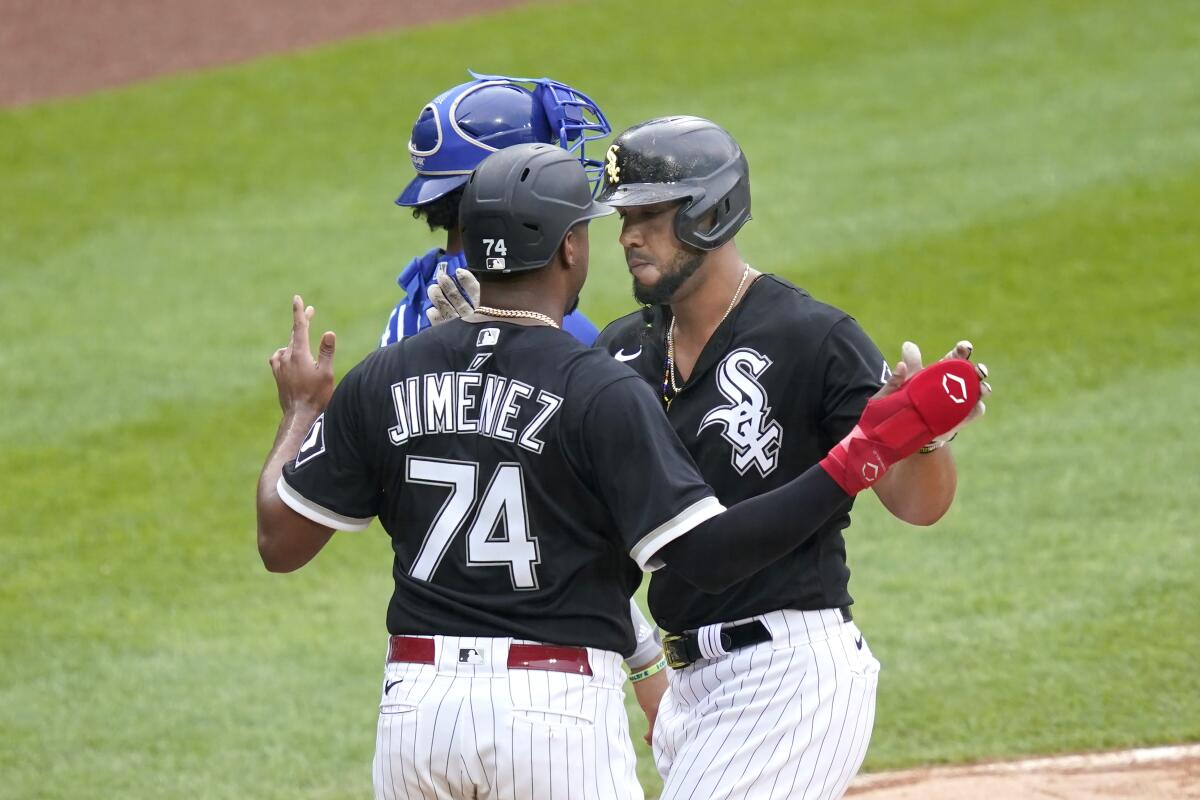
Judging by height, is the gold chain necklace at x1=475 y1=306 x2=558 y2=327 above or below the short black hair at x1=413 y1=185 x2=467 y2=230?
below

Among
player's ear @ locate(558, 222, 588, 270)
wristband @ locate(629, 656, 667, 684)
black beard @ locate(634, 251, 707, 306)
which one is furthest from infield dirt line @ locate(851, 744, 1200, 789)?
player's ear @ locate(558, 222, 588, 270)

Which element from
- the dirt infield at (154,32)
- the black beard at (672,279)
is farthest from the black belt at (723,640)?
the dirt infield at (154,32)

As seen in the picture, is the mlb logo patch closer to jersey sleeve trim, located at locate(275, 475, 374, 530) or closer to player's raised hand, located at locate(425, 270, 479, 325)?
jersey sleeve trim, located at locate(275, 475, 374, 530)

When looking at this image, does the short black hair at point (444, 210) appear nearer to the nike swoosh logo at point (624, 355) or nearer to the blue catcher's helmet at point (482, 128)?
the blue catcher's helmet at point (482, 128)

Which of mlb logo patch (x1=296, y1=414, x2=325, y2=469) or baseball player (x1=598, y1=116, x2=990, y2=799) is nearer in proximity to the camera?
mlb logo patch (x1=296, y1=414, x2=325, y2=469)

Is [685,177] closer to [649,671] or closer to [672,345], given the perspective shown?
[672,345]

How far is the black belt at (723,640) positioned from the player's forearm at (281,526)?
0.83m

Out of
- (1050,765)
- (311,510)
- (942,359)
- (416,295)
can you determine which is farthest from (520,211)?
(1050,765)

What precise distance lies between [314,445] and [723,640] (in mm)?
996

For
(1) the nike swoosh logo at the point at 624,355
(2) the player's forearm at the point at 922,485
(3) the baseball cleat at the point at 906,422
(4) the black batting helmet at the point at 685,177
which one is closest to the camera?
(3) the baseball cleat at the point at 906,422

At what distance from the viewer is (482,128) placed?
403 centimetres

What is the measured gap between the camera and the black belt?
11.3 feet

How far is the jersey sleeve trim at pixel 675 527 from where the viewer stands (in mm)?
2902

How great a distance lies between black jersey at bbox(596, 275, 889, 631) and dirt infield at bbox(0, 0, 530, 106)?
1130 centimetres
